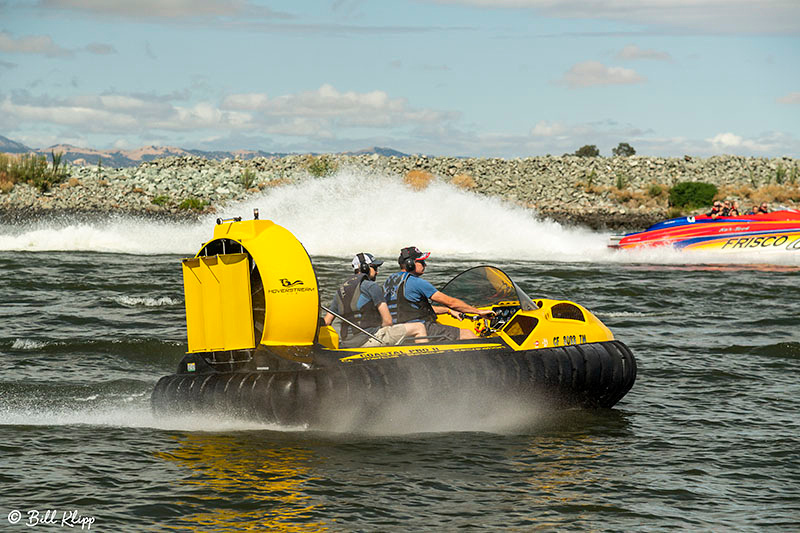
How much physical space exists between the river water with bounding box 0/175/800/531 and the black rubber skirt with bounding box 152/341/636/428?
17 cm

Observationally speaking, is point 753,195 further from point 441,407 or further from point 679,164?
point 441,407

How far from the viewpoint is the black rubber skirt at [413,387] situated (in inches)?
325

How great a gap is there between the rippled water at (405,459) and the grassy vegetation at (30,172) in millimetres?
32999

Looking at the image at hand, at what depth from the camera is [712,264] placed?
963 inches

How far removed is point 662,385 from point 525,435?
115 inches

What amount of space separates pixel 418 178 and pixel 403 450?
4079cm

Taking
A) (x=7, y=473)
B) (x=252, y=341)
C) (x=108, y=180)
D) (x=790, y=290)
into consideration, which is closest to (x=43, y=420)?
(x=7, y=473)

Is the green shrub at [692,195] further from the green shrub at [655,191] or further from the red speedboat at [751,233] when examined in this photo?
the red speedboat at [751,233]

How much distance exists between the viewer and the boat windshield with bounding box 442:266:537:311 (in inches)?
405

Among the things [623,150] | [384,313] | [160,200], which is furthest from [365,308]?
[623,150]

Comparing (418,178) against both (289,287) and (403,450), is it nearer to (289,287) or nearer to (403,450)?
(289,287)

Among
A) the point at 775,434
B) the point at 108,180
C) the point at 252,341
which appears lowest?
the point at 775,434

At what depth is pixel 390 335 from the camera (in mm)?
9289

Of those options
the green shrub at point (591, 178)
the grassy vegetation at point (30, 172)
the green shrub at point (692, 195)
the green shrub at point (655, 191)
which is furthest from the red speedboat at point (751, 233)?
the grassy vegetation at point (30, 172)
